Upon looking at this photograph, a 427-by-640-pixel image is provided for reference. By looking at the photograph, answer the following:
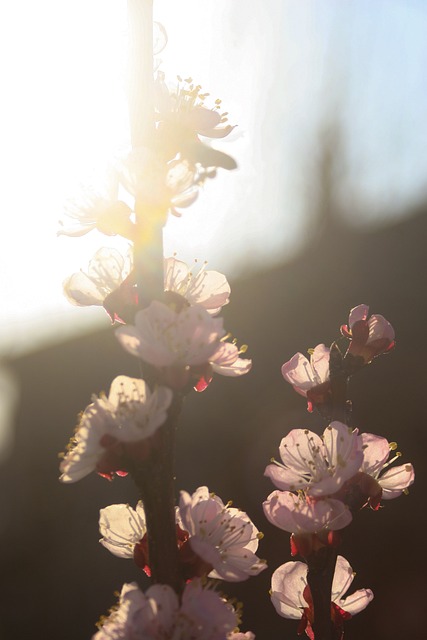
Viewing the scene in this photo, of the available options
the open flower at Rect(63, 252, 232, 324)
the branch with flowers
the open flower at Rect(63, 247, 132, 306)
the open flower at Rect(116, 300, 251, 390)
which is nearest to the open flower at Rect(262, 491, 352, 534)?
the branch with flowers

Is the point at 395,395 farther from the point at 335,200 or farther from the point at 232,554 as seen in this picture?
the point at 232,554

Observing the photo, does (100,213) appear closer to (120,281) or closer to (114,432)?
(120,281)

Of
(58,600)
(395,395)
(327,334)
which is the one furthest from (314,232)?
(58,600)

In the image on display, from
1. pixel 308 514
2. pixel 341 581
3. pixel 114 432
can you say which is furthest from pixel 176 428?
pixel 341 581

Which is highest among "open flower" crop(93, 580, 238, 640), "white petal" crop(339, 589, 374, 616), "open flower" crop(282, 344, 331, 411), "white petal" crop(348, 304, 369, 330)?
"white petal" crop(348, 304, 369, 330)

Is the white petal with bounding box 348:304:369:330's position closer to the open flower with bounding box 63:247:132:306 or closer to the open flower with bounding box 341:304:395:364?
the open flower with bounding box 341:304:395:364

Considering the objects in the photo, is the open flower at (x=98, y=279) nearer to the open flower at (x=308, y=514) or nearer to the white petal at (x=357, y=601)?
the open flower at (x=308, y=514)

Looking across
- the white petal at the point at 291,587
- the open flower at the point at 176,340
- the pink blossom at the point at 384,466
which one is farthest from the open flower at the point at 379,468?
the open flower at the point at 176,340
